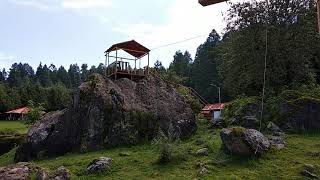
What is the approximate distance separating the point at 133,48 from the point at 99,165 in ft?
43.8

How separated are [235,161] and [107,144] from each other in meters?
8.39

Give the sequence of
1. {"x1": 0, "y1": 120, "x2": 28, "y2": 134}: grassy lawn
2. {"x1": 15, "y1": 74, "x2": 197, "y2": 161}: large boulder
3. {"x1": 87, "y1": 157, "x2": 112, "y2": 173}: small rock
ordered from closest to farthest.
A: {"x1": 87, "y1": 157, "x2": 112, "y2": 173}: small rock, {"x1": 15, "y1": 74, "x2": 197, "y2": 161}: large boulder, {"x1": 0, "y1": 120, "x2": 28, "y2": 134}: grassy lawn

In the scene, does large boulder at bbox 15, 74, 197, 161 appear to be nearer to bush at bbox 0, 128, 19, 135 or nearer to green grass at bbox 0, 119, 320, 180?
green grass at bbox 0, 119, 320, 180

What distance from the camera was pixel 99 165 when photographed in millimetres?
17953

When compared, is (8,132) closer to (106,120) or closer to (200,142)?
(106,120)

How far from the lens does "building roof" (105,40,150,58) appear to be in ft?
96.0

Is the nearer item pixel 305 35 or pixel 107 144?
pixel 107 144

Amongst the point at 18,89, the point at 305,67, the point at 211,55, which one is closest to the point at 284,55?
the point at 305,67

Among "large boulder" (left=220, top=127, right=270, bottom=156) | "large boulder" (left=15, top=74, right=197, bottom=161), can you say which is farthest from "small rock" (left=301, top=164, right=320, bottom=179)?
"large boulder" (left=15, top=74, right=197, bottom=161)

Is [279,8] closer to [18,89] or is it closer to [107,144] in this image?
[107,144]

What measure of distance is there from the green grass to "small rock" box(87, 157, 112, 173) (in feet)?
0.83

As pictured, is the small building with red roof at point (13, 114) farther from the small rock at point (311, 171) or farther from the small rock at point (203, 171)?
the small rock at point (311, 171)

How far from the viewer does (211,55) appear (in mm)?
80625

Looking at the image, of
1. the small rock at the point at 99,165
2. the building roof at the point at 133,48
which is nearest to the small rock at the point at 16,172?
the small rock at the point at 99,165
